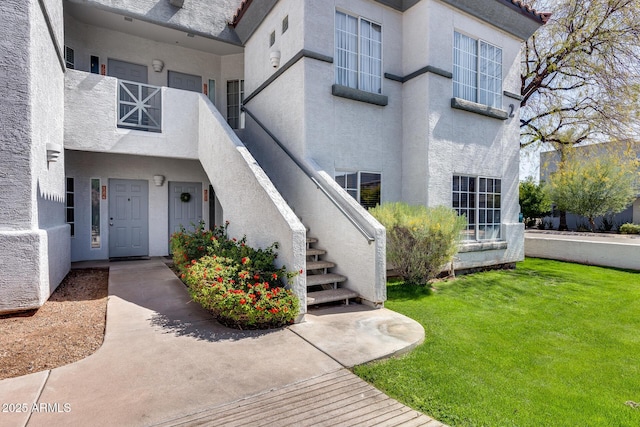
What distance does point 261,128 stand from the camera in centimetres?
932

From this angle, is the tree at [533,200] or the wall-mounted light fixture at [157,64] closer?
the wall-mounted light fixture at [157,64]

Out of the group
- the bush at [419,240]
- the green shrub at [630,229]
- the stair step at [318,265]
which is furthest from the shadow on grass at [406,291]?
the green shrub at [630,229]

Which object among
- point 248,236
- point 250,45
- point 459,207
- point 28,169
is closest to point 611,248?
point 459,207

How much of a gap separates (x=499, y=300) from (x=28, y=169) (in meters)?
8.87

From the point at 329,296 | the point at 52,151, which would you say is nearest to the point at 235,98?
the point at 52,151

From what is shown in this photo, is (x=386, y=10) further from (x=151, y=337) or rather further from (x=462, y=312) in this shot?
(x=151, y=337)

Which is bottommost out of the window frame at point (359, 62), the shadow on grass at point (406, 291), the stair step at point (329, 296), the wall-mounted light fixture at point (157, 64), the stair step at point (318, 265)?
the shadow on grass at point (406, 291)

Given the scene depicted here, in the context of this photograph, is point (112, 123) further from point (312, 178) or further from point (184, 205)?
point (312, 178)

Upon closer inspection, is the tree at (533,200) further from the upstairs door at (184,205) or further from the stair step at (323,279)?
the stair step at (323,279)

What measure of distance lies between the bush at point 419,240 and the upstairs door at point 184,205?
21.6 feet

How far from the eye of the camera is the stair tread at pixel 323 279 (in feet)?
20.0

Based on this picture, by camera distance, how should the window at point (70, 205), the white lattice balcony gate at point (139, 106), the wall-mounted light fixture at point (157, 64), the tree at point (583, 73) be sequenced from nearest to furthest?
the white lattice balcony gate at point (139, 106), the window at point (70, 205), the wall-mounted light fixture at point (157, 64), the tree at point (583, 73)

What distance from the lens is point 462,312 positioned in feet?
19.7

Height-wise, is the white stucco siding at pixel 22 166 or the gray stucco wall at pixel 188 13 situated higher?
the gray stucco wall at pixel 188 13
